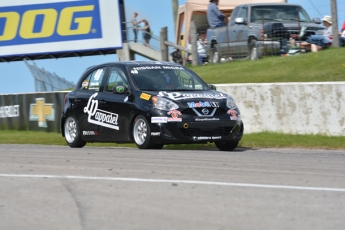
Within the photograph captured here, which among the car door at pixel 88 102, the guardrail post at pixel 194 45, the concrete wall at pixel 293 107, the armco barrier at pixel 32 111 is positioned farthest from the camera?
the guardrail post at pixel 194 45

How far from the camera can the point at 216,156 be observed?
10.3 metres

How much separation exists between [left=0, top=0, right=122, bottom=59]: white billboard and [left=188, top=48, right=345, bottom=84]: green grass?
37.9 ft

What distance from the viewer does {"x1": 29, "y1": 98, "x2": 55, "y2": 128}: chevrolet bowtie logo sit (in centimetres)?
2047

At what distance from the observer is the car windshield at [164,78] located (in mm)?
12398

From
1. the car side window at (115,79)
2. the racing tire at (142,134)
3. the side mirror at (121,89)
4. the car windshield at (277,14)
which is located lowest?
the racing tire at (142,134)

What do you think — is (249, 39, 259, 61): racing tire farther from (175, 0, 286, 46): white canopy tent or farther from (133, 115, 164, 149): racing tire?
(133, 115, 164, 149): racing tire

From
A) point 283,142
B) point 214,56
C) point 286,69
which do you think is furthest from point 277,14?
point 283,142

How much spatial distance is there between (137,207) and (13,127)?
16.4 metres

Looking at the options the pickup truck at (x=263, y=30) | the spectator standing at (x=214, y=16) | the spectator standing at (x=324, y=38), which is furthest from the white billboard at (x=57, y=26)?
the spectator standing at (x=324, y=38)

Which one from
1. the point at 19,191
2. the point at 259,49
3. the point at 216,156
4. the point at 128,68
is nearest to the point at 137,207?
the point at 19,191

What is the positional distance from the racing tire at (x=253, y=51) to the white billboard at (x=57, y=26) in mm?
11762

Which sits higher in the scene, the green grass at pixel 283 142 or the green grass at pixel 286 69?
the green grass at pixel 286 69

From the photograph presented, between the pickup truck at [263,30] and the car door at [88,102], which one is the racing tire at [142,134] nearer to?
the car door at [88,102]

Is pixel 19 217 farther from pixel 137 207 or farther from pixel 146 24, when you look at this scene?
pixel 146 24
